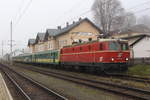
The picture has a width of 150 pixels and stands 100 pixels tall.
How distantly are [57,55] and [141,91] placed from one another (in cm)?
2131

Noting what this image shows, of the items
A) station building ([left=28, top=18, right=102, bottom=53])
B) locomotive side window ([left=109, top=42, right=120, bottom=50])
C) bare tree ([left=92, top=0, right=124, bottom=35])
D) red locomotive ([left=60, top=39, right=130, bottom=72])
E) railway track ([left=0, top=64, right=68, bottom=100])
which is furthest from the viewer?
bare tree ([left=92, top=0, right=124, bottom=35])

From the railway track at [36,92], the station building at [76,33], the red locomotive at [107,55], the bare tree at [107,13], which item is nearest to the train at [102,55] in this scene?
the red locomotive at [107,55]

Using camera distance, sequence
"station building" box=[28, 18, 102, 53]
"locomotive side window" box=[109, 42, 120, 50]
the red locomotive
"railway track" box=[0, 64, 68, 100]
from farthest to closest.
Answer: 1. "station building" box=[28, 18, 102, 53]
2. "locomotive side window" box=[109, 42, 120, 50]
3. the red locomotive
4. "railway track" box=[0, 64, 68, 100]

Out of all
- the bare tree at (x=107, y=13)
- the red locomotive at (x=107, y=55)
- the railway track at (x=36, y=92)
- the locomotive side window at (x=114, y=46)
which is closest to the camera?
the railway track at (x=36, y=92)

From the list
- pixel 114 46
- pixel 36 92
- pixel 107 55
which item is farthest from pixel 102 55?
pixel 36 92

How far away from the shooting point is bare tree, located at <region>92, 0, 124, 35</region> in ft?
182

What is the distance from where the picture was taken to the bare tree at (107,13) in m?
55.5

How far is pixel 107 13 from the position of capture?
56469 millimetres

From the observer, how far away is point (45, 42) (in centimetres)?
6419

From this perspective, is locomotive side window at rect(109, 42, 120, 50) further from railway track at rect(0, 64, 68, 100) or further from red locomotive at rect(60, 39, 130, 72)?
railway track at rect(0, 64, 68, 100)

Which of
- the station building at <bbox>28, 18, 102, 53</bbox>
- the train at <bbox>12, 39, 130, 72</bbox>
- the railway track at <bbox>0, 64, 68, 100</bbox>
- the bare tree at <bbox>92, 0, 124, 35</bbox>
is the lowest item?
the railway track at <bbox>0, 64, 68, 100</bbox>

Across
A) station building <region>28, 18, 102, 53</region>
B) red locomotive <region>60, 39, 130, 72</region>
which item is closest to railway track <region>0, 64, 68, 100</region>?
red locomotive <region>60, 39, 130, 72</region>

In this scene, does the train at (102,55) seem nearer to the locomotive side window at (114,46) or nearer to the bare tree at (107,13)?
the locomotive side window at (114,46)

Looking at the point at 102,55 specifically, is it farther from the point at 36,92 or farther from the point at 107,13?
the point at 107,13
